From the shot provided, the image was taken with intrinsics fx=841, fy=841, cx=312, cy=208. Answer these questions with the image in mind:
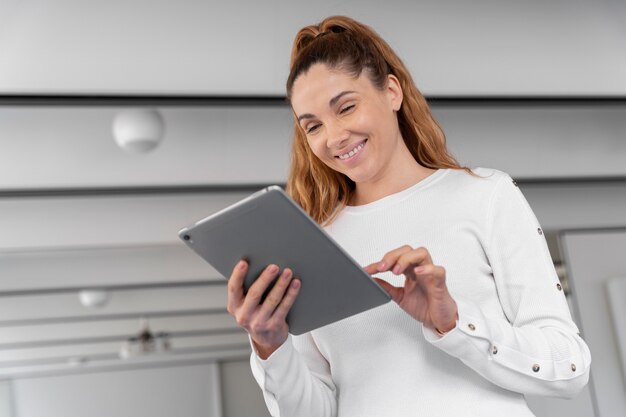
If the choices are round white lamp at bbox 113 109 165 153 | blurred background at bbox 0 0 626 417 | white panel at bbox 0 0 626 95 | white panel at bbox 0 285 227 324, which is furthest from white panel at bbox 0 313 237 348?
white panel at bbox 0 0 626 95

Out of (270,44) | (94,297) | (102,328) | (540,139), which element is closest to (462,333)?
(270,44)

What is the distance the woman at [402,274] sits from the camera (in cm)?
128

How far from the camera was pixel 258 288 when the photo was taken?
50.2 inches

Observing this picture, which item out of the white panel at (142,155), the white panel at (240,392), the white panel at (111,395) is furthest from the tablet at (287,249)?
the white panel at (240,392)

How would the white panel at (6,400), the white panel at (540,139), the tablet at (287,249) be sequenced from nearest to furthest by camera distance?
the tablet at (287,249), the white panel at (540,139), the white panel at (6,400)

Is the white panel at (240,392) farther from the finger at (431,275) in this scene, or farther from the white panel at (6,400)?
the finger at (431,275)

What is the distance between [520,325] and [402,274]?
209mm

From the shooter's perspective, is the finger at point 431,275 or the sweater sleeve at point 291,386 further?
the sweater sleeve at point 291,386

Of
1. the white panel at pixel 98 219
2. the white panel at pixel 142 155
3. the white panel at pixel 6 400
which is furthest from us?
the white panel at pixel 6 400

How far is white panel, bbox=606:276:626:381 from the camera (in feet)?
20.7

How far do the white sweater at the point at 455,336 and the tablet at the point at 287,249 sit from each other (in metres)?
0.12

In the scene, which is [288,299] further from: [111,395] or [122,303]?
[111,395]

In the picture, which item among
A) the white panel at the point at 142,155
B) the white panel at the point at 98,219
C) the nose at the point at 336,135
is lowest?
the nose at the point at 336,135

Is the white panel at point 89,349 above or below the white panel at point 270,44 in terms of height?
below
